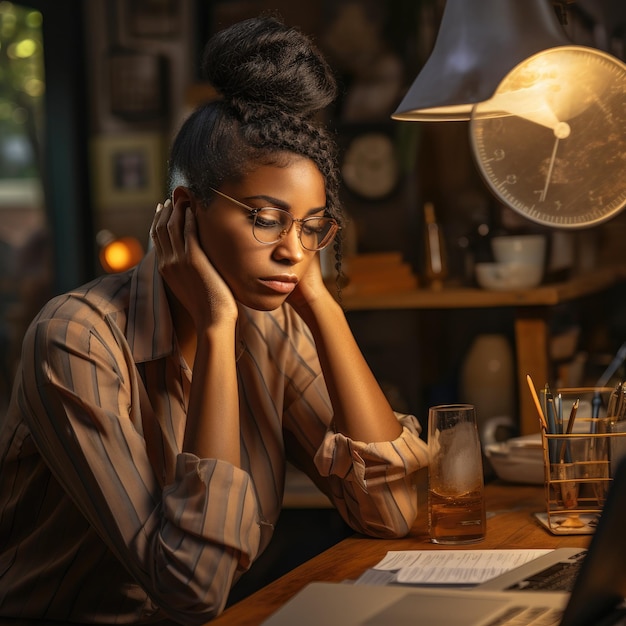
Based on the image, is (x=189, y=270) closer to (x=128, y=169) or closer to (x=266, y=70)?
(x=266, y=70)

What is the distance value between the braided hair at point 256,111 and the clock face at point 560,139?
246mm

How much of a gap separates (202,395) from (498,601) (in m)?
0.54

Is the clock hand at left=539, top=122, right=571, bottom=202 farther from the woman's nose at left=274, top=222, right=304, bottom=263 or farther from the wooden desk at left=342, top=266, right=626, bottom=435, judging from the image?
the wooden desk at left=342, top=266, right=626, bottom=435

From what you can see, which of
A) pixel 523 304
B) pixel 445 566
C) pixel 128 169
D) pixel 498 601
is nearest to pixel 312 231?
pixel 445 566

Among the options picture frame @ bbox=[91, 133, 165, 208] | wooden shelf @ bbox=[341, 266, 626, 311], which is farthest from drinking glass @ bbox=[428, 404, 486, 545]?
picture frame @ bbox=[91, 133, 165, 208]

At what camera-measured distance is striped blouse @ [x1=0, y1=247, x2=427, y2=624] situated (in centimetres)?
142

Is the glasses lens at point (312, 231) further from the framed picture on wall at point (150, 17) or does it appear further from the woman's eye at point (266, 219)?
the framed picture on wall at point (150, 17)

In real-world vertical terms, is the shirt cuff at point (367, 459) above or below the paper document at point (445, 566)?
above

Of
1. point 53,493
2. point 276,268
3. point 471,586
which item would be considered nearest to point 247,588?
point 53,493

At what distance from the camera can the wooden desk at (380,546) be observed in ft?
4.25

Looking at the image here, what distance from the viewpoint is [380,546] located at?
159 centimetres

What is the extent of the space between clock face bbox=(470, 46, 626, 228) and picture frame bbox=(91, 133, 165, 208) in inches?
102

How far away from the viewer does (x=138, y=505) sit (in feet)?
4.72

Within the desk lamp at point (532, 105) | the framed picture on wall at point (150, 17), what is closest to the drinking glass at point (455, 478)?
the desk lamp at point (532, 105)
